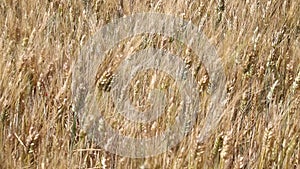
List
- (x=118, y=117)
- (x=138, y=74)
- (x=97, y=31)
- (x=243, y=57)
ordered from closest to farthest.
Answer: (x=118, y=117), (x=138, y=74), (x=243, y=57), (x=97, y=31)

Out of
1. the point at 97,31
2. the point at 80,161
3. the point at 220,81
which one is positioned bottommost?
the point at 80,161

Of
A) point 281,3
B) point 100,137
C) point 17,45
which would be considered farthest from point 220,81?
point 281,3

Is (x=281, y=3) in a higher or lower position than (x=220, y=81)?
higher

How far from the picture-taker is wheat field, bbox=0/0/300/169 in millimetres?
1382

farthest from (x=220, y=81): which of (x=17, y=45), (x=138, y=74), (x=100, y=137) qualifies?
(x=17, y=45)

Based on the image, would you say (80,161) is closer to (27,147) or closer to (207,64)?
(27,147)

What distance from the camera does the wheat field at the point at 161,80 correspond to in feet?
4.53

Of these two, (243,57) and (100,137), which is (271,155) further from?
(243,57)

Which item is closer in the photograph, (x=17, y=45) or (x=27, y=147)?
(x=27, y=147)

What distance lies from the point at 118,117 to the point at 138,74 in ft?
0.86

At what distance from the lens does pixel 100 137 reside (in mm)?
1430

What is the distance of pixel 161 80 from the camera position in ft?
5.67

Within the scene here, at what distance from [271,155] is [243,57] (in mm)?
560

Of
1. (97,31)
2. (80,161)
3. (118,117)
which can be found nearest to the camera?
(80,161)
